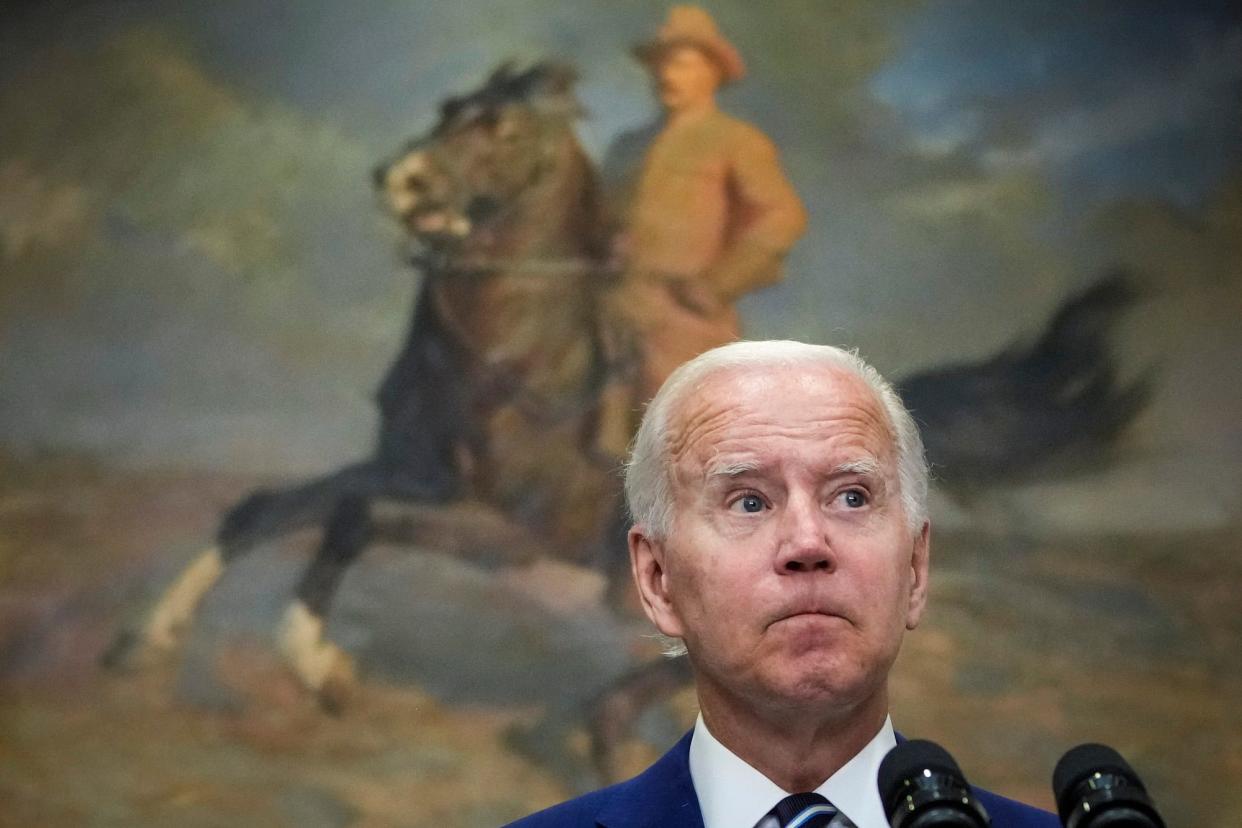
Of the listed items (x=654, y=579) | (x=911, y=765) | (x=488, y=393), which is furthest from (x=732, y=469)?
(x=488, y=393)

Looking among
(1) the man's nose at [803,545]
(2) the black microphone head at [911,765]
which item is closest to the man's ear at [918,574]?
(1) the man's nose at [803,545]

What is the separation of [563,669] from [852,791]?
17.2ft

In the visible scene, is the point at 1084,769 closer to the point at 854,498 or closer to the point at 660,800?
the point at 854,498

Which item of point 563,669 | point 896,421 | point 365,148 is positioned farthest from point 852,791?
point 365,148

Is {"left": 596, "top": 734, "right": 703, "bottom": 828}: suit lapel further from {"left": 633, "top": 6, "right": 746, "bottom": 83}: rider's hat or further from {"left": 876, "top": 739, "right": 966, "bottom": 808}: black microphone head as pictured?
{"left": 633, "top": 6, "right": 746, "bottom": 83}: rider's hat

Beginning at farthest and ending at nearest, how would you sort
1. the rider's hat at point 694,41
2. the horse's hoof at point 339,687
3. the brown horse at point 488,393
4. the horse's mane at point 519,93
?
the rider's hat at point 694,41
the horse's mane at point 519,93
the brown horse at point 488,393
the horse's hoof at point 339,687

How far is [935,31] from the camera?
8.41 metres

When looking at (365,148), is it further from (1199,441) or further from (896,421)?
(896,421)

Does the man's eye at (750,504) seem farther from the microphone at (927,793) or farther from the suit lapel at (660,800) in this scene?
the microphone at (927,793)

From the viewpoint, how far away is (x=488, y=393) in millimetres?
7828

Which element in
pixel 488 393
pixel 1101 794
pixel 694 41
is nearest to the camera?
pixel 1101 794

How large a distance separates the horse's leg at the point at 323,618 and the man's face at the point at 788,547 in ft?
16.8

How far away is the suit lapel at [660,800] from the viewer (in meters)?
2.37

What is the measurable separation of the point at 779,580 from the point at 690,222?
5929 mm
